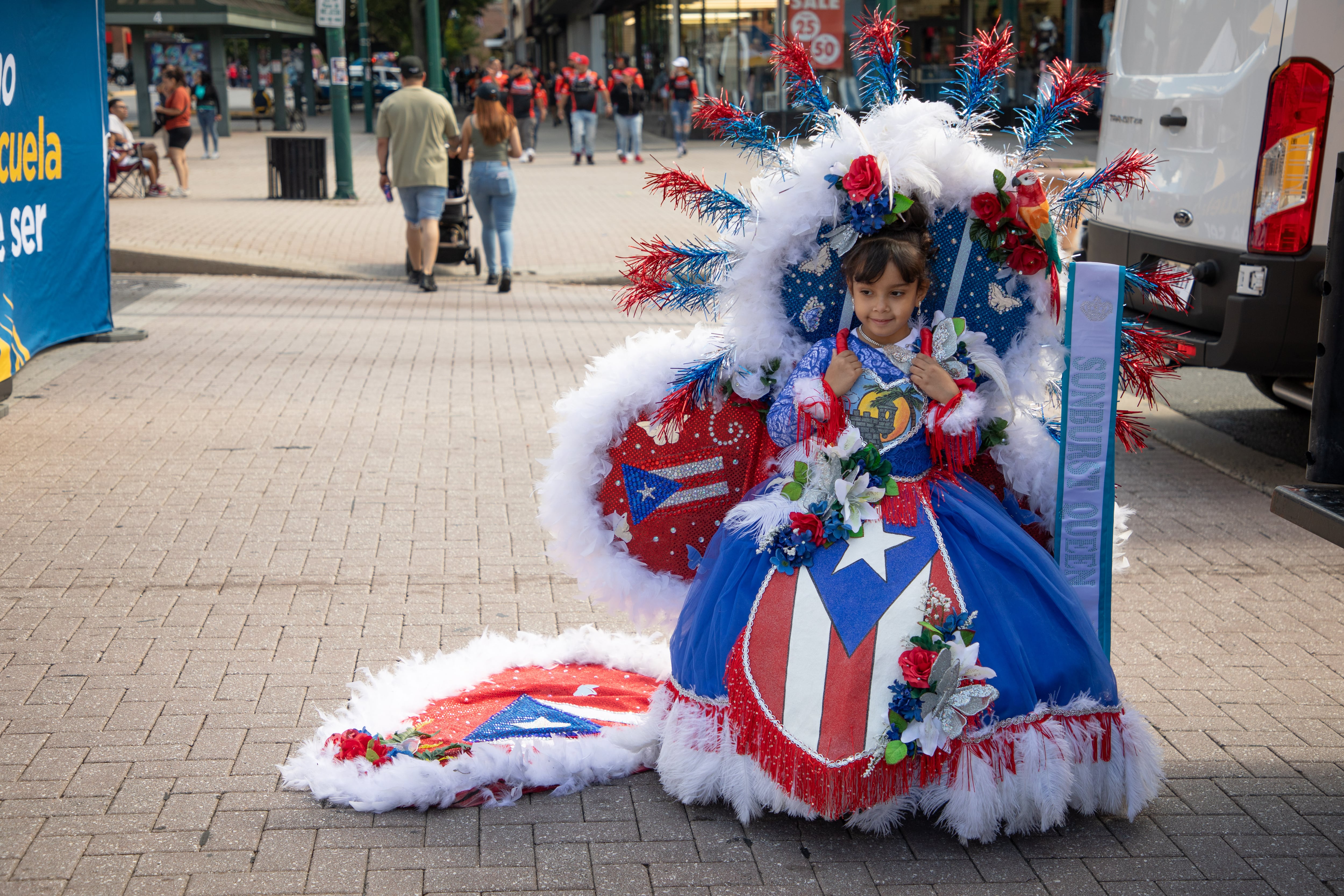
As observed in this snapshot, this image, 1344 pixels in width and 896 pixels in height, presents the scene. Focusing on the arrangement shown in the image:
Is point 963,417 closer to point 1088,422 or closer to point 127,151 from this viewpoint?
point 1088,422

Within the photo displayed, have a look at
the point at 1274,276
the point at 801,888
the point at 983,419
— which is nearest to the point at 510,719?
the point at 801,888

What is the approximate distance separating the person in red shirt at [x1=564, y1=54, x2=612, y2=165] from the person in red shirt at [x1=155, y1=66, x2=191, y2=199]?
6825 mm

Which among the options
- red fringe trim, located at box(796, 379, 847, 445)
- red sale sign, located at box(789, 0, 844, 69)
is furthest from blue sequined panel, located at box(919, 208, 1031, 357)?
red sale sign, located at box(789, 0, 844, 69)

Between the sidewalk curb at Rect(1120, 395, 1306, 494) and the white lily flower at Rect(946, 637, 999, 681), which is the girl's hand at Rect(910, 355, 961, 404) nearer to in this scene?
the white lily flower at Rect(946, 637, 999, 681)

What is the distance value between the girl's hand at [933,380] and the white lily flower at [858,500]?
0.26 m

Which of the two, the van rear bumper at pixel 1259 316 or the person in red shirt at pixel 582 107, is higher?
the person in red shirt at pixel 582 107


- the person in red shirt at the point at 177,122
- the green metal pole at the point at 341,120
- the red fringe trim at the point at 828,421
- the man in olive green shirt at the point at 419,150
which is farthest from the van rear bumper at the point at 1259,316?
the person in red shirt at the point at 177,122

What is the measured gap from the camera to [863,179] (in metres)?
3.05

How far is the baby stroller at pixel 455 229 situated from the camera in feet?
40.0

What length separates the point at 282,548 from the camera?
509 centimetres

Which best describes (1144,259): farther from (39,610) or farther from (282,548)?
(39,610)

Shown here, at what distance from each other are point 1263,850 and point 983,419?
1.19 metres

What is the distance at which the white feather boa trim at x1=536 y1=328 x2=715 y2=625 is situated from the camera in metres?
3.44

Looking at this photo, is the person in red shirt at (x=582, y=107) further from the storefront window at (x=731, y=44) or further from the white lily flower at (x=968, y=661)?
the white lily flower at (x=968, y=661)
